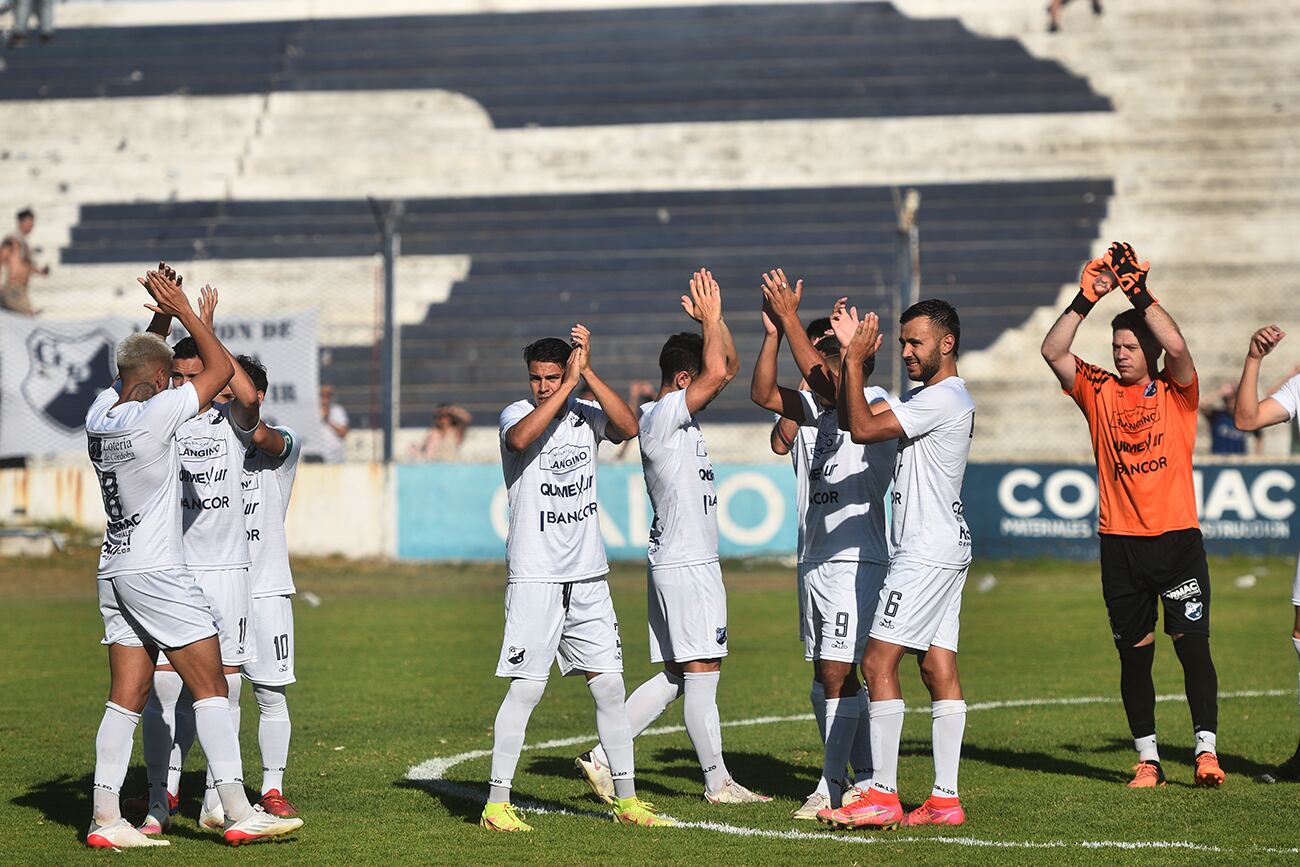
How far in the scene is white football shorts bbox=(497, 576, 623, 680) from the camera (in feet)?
24.1

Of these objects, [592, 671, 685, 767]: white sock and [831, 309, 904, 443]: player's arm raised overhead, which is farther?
[592, 671, 685, 767]: white sock

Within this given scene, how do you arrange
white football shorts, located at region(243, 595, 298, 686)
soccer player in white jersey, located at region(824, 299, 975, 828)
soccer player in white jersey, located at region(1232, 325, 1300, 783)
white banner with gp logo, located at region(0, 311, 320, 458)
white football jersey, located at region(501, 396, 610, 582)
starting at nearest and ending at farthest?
soccer player in white jersey, located at region(824, 299, 975, 828) < white football jersey, located at region(501, 396, 610, 582) < white football shorts, located at region(243, 595, 298, 686) < soccer player in white jersey, located at region(1232, 325, 1300, 783) < white banner with gp logo, located at region(0, 311, 320, 458)

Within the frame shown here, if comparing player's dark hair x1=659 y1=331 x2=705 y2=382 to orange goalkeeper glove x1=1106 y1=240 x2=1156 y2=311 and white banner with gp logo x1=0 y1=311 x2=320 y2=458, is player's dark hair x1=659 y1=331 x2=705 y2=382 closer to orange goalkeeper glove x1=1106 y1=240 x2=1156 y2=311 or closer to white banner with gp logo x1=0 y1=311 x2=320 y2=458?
orange goalkeeper glove x1=1106 y1=240 x2=1156 y2=311

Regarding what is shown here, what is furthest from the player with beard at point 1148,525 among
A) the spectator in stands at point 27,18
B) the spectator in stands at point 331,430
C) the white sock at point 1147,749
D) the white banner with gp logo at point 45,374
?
the spectator in stands at point 27,18

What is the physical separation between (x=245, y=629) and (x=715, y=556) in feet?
7.65

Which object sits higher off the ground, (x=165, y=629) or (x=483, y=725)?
(x=165, y=629)

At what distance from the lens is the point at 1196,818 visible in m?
7.29

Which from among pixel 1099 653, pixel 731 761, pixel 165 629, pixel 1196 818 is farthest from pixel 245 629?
pixel 1099 653

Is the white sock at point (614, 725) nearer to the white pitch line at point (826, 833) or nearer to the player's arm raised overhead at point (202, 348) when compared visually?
the white pitch line at point (826, 833)

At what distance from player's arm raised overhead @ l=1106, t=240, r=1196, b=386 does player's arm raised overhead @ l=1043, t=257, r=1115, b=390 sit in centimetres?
8

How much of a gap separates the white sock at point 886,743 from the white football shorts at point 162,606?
9.68ft

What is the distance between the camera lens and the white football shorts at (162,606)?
6.93 meters

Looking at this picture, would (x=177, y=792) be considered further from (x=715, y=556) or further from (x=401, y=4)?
(x=401, y=4)

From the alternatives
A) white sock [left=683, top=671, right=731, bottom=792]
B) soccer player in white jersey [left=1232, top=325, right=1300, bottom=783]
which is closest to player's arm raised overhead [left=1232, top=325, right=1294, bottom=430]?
soccer player in white jersey [left=1232, top=325, right=1300, bottom=783]
